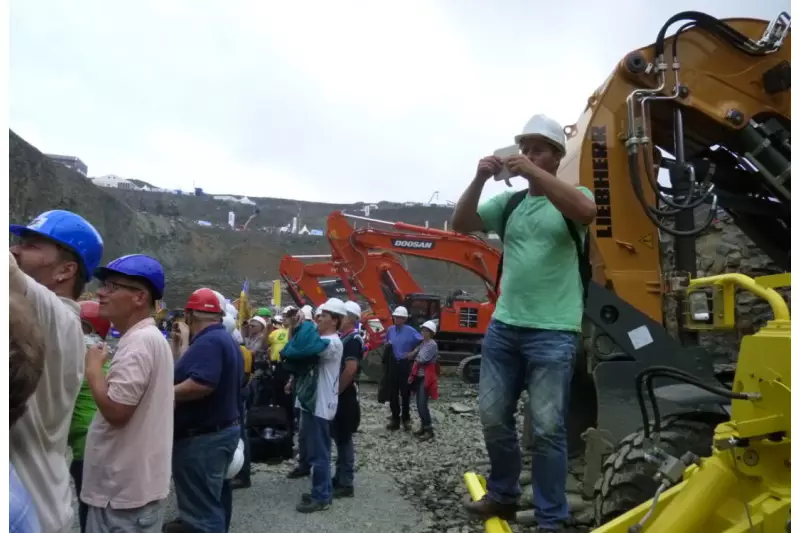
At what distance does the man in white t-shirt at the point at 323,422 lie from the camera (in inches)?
215

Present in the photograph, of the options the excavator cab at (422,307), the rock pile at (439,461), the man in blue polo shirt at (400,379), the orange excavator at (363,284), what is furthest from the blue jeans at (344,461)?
the excavator cab at (422,307)

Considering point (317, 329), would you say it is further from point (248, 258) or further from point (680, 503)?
point (248, 258)

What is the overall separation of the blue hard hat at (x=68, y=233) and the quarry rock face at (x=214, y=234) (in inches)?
289

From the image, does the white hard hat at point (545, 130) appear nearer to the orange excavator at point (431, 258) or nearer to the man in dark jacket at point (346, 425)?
the man in dark jacket at point (346, 425)

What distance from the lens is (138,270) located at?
2912 mm

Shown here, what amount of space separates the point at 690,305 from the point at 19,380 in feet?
10.3

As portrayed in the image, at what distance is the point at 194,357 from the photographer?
3.72 m

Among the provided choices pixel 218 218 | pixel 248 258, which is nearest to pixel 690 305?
pixel 248 258

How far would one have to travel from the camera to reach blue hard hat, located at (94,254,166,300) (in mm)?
2896

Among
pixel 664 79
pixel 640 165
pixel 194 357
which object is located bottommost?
pixel 194 357

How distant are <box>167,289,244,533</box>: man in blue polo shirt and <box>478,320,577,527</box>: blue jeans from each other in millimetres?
1576

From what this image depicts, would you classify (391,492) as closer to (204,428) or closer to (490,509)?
(204,428)

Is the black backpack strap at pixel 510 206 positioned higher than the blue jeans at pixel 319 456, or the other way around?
the black backpack strap at pixel 510 206

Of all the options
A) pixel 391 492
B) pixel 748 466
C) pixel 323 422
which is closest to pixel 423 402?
pixel 391 492
